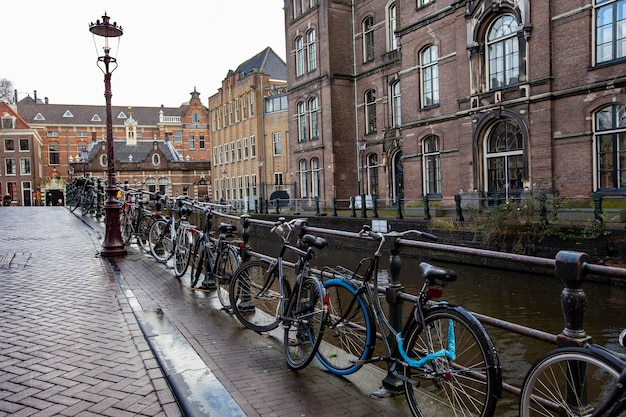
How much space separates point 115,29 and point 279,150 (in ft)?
112

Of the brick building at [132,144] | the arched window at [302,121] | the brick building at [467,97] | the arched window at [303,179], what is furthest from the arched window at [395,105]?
the brick building at [132,144]

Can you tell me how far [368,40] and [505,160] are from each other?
1517 cm

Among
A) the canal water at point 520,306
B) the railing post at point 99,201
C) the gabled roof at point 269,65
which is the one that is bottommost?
the canal water at point 520,306

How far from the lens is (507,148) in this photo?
20297mm

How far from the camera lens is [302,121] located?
36062mm

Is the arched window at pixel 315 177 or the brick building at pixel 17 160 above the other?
the brick building at pixel 17 160

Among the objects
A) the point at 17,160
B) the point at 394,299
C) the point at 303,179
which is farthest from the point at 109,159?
the point at 17,160

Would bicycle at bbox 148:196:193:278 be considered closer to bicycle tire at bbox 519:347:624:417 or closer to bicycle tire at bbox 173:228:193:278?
bicycle tire at bbox 173:228:193:278

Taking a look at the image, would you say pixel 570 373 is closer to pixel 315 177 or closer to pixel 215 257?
pixel 215 257

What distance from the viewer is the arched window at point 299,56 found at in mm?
35531

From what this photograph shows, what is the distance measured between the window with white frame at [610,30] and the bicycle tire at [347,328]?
656 inches

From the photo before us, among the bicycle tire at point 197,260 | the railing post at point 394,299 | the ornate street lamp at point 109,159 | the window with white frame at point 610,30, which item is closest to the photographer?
the railing post at point 394,299

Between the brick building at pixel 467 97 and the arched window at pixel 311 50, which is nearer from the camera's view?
the brick building at pixel 467 97

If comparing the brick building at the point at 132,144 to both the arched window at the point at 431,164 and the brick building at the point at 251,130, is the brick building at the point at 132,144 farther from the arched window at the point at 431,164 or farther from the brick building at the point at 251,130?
the arched window at the point at 431,164
